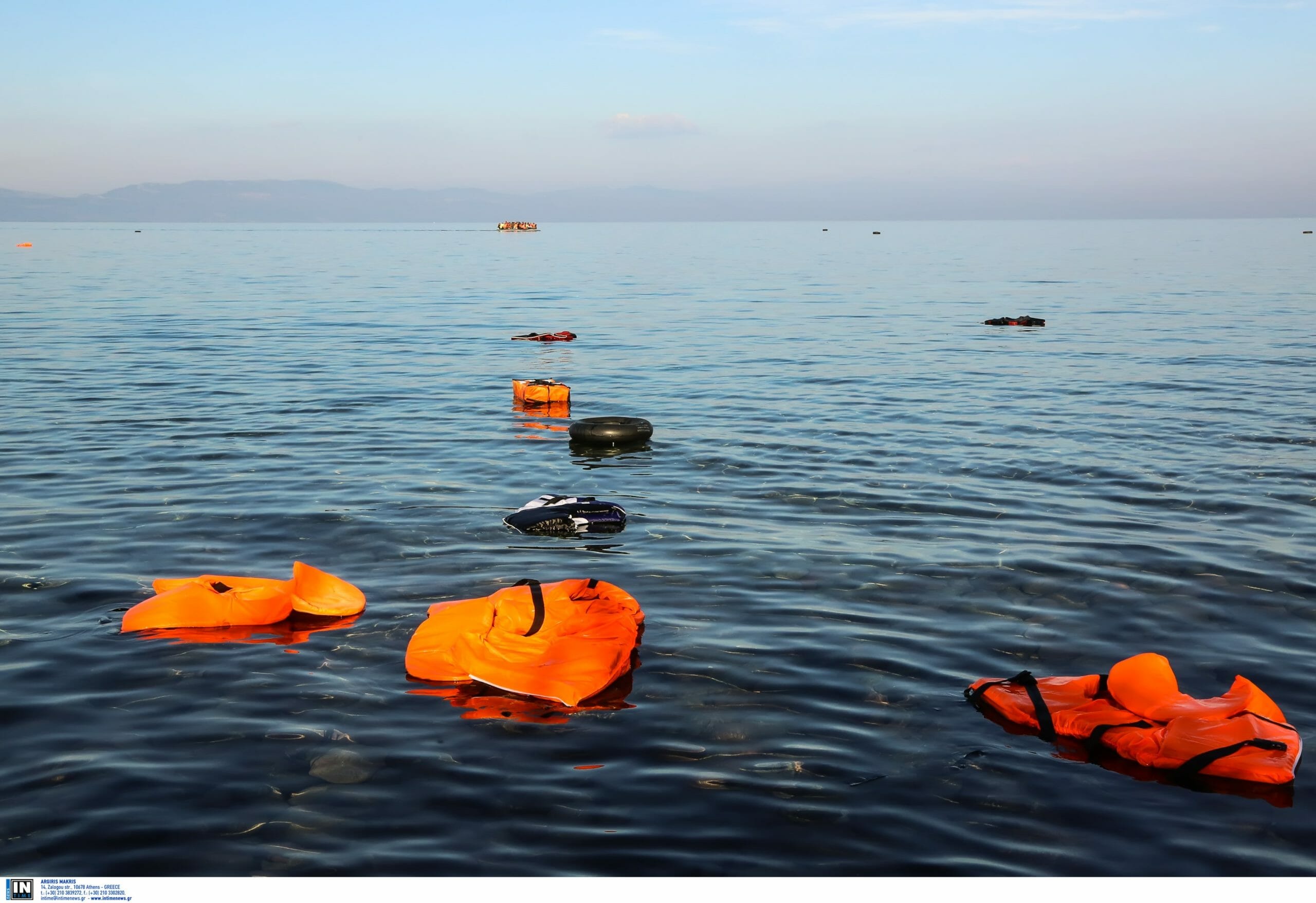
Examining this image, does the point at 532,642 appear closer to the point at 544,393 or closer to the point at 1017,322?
the point at 544,393

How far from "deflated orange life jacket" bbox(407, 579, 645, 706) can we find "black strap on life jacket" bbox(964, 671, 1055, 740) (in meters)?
3.07

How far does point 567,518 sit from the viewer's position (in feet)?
48.9

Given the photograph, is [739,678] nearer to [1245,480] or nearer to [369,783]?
[369,783]

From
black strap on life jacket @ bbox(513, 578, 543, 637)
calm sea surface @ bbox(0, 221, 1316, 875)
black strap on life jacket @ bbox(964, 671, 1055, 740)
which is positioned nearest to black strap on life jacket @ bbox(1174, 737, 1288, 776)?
calm sea surface @ bbox(0, 221, 1316, 875)

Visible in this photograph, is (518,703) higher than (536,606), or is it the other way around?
(536,606)

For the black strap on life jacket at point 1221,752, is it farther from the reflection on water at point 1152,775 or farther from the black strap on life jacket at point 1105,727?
the black strap on life jacket at point 1105,727

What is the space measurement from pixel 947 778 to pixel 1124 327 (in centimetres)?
3838

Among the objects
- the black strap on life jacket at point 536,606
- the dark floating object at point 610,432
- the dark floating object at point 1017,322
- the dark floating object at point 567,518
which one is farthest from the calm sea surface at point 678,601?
the dark floating object at point 1017,322

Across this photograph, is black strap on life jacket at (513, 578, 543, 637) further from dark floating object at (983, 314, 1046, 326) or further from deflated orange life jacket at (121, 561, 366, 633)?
dark floating object at (983, 314, 1046, 326)

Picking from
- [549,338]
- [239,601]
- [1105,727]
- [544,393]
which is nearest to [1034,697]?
[1105,727]

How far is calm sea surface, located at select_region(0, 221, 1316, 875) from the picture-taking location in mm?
7543

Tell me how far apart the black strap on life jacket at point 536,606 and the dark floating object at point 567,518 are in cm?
430

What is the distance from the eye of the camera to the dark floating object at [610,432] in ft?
66.9

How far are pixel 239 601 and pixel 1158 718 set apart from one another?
8.52 m
